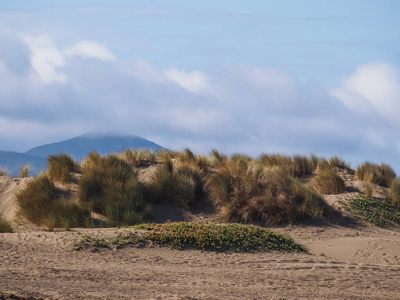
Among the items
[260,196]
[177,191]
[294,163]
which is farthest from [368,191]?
[177,191]

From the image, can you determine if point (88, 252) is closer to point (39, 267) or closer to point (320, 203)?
point (39, 267)

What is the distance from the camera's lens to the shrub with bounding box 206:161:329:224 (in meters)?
16.0

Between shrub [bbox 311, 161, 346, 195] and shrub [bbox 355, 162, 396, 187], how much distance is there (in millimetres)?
1665

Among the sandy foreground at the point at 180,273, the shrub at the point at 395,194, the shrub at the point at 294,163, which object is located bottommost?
the sandy foreground at the point at 180,273

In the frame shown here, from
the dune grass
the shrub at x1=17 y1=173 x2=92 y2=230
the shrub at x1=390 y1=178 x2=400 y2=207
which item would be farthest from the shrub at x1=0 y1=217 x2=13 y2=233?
the shrub at x1=390 y1=178 x2=400 y2=207

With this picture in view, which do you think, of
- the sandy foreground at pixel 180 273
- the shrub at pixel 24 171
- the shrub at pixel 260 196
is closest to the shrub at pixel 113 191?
the shrub at pixel 260 196

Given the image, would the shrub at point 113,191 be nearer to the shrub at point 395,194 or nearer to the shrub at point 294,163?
the shrub at point 294,163

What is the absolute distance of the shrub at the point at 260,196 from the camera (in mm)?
16031

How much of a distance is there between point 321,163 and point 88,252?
41.1 ft

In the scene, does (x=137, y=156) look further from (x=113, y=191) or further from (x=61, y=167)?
(x=113, y=191)

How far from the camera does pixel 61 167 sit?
724 inches

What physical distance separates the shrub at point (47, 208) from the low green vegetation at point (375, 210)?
29.2 feet

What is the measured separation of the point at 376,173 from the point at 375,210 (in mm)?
3355

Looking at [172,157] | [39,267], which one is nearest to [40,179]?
[172,157]
